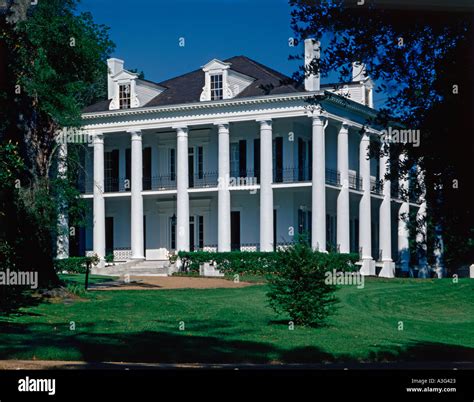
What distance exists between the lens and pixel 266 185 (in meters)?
41.2

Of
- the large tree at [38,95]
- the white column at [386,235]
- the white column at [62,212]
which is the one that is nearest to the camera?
the large tree at [38,95]

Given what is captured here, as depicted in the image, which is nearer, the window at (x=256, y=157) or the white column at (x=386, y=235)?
the window at (x=256, y=157)

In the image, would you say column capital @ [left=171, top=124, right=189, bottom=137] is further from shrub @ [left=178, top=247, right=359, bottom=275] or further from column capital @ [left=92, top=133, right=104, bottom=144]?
shrub @ [left=178, top=247, right=359, bottom=275]

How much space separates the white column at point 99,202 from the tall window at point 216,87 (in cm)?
651

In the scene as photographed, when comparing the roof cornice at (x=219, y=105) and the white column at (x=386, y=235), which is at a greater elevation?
the roof cornice at (x=219, y=105)

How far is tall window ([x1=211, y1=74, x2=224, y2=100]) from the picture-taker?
4334 centimetres

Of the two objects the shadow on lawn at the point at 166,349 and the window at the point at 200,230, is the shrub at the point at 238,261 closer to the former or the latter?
the window at the point at 200,230

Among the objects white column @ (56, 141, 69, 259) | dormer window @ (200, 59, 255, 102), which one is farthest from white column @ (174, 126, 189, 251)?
white column @ (56, 141, 69, 259)

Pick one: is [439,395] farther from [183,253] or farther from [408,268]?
[408,268]

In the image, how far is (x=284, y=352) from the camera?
634 inches

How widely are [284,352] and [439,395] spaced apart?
5.73 meters

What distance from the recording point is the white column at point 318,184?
4009cm

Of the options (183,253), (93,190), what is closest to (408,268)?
(183,253)

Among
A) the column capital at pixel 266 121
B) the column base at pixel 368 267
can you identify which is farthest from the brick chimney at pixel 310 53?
the column base at pixel 368 267
